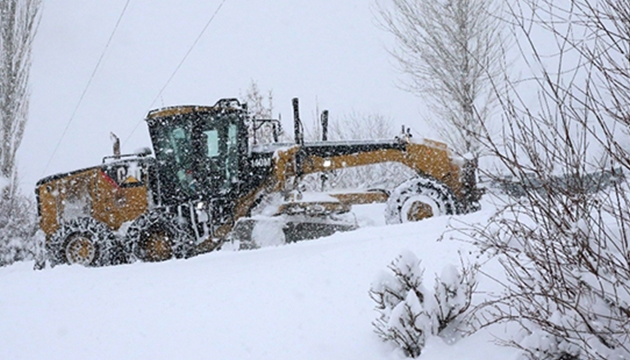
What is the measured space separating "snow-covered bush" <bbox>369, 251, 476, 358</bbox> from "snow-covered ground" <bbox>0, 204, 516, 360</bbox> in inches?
3.7

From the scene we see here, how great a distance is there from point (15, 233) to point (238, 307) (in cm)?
1253

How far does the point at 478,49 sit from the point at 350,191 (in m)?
6.11

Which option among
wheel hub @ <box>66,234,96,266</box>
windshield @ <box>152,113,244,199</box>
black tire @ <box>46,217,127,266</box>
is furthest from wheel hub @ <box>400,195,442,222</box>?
wheel hub @ <box>66,234,96,266</box>

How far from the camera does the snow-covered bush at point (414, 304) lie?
3.42 meters

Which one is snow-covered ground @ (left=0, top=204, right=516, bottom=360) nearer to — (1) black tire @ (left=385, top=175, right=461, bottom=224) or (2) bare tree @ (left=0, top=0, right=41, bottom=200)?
(1) black tire @ (left=385, top=175, right=461, bottom=224)

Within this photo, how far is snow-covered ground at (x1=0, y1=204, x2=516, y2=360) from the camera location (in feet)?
→ 12.7

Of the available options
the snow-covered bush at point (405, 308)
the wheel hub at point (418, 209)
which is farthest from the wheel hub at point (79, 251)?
the snow-covered bush at point (405, 308)

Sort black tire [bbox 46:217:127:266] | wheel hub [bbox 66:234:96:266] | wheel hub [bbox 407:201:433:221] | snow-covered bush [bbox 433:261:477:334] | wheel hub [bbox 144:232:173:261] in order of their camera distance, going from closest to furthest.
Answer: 1. snow-covered bush [bbox 433:261:477:334]
2. wheel hub [bbox 407:201:433:221]
3. wheel hub [bbox 144:232:173:261]
4. black tire [bbox 46:217:127:266]
5. wheel hub [bbox 66:234:96:266]

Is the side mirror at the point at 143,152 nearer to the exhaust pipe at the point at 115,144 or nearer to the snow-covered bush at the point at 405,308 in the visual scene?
the exhaust pipe at the point at 115,144

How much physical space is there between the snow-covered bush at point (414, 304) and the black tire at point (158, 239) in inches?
206

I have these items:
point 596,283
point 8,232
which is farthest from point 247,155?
point 8,232

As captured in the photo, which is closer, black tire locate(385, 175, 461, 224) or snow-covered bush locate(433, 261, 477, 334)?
snow-covered bush locate(433, 261, 477, 334)

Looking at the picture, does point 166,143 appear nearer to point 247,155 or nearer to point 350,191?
point 247,155

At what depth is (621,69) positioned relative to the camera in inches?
102
